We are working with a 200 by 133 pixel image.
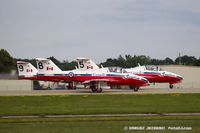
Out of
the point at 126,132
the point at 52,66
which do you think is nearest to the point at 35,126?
the point at 126,132

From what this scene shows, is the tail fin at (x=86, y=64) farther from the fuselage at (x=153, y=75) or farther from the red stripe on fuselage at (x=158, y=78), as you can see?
the red stripe on fuselage at (x=158, y=78)

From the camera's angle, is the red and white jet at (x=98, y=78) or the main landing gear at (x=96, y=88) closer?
the main landing gear at (x=96, y=88)

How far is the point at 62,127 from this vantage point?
57.1 ft

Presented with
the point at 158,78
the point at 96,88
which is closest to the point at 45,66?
the point at 96,88

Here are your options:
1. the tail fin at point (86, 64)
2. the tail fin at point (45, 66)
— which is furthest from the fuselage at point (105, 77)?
the tail fin at point (45, 66)

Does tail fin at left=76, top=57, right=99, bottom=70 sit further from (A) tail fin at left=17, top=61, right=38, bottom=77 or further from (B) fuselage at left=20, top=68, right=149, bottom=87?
(A) tail fin at left=17, top=61, right=38, bottom=77

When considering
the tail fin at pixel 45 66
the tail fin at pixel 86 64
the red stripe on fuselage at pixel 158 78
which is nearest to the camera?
the tail fin at pixel 86 64

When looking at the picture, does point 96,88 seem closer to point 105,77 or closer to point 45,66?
point 105,77

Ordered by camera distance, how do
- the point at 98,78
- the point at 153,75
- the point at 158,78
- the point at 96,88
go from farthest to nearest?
1. the point at 158,78
2. the point at 153,75
3. the point at 98,78
4. the point at 96,88

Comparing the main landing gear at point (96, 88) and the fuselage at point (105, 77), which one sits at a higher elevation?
the fuselage at point (105, 77)

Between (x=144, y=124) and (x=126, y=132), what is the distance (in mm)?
2702

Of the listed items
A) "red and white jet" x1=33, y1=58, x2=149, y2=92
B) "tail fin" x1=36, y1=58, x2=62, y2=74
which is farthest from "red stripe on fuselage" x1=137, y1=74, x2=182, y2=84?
"tail fin" x1=36, y1=58, x2=62, y2=74

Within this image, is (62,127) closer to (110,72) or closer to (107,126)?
(107,126)

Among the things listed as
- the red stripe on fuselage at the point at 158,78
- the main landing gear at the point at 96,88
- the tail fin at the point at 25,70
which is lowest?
the main landing gear at the point at 96,88
